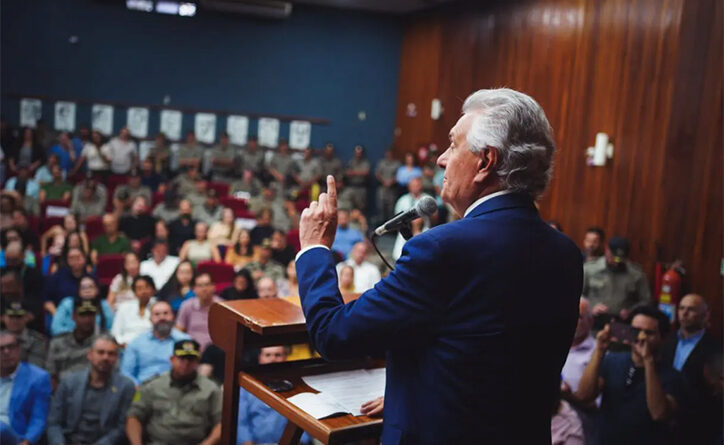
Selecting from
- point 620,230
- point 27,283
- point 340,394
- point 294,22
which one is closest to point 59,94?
point 294,22

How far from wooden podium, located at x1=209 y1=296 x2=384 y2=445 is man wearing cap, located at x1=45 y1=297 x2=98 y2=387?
3.16 meters

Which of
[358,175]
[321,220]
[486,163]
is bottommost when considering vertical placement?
[358,175]

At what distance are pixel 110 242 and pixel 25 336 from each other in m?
2.44

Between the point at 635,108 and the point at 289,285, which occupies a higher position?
the point at 635,108

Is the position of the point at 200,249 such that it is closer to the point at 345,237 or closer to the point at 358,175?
the point at 345,237

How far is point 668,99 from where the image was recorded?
600 centimetres

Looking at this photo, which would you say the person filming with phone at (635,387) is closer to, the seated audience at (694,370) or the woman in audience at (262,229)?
the seated audience at (694,370)

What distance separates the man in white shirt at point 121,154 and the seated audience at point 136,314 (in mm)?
5154

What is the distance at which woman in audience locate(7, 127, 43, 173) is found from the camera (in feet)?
31.4

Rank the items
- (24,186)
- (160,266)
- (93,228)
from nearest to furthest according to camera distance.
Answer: (160,266) → (93,228) → (24,186)

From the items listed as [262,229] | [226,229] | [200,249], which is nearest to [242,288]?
[200,249]

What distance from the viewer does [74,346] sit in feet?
14.6

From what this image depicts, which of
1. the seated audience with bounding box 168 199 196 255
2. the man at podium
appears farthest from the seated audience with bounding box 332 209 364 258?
the man at podium

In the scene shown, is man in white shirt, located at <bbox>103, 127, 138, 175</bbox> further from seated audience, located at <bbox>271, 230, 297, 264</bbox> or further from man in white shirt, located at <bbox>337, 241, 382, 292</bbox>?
man in white shirt, located at <bbox>337, 241, 382, 292</bbox>
